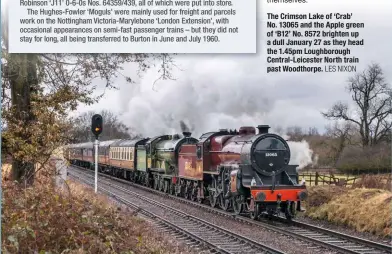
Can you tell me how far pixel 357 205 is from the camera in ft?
27.0

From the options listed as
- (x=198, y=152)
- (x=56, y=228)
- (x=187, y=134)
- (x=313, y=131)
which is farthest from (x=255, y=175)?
(x=187, y=134)

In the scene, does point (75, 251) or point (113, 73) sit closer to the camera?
point (75, 251)

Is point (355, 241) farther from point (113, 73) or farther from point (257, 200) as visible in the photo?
point (113, 73)

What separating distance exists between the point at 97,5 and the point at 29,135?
3577 millimetres

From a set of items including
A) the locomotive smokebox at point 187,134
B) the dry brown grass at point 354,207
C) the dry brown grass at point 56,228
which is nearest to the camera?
the dry brown grass at point 56,228

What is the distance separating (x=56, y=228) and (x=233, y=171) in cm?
459

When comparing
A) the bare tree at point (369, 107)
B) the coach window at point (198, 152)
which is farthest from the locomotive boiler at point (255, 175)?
the bare tree at point (369, 107)

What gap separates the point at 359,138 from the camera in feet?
20.7

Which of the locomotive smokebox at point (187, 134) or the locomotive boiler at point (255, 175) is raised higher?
the locomotive smokebox at point (187, 134)

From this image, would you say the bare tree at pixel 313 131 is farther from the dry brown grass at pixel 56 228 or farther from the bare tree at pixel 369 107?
the dry brown grass at pixel 56 228

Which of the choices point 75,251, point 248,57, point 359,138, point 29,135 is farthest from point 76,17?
point 359,138

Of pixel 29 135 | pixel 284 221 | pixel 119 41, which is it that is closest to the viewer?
pixel 119 41

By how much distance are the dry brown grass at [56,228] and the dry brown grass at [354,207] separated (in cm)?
379

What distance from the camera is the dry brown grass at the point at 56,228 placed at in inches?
169
